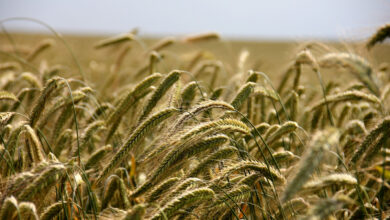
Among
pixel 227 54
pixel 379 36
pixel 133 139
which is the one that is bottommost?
pixel 227 54

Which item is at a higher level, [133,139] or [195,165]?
[133,139]

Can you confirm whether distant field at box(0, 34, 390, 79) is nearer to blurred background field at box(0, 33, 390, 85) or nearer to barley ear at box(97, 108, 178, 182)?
blurred background field at box(0, 33, 390, 85)

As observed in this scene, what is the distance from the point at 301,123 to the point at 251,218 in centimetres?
121

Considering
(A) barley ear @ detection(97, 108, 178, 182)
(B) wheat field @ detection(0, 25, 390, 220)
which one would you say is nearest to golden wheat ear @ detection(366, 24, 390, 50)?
(B) wheat field @ detection(0, 25, 390, 220)

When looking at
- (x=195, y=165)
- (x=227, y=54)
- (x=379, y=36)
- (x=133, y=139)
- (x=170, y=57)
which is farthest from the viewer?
(x=227, y=54)

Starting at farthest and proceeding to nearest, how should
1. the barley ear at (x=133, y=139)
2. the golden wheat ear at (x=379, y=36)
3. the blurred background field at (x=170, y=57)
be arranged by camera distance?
the blurred background field at (x=170, y=57)
the golden wheat ear at (x=379, y=36)
the barley ear at (x=133, y=139)

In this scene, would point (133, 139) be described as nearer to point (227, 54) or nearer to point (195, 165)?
point (195, 165)

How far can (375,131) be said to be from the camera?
6.09ft

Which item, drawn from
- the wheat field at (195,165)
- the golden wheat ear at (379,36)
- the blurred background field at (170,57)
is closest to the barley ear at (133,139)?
the wheat field at (195,165)

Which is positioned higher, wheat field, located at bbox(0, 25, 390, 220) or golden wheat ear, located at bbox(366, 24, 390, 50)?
golden wheat ear, located at bbox(366, 24, 390, 50)

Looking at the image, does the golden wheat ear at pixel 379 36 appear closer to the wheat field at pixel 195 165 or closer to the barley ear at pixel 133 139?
the wheat field at pixel 195 165

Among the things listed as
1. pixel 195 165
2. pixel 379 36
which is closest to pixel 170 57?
pixel 379 36

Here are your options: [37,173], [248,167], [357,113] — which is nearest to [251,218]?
[248,167]

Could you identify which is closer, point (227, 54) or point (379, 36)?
point (379, 36)
